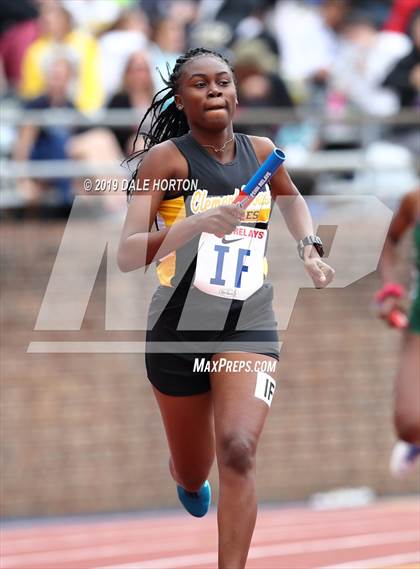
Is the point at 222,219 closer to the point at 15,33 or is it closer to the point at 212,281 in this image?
the point at 212,281

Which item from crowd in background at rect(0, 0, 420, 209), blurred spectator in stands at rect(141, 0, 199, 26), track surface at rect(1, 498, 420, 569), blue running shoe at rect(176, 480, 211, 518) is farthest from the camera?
blurred spectator in stands at rect(141, 0, 199, 26)

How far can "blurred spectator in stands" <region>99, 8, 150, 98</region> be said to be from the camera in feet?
38.1

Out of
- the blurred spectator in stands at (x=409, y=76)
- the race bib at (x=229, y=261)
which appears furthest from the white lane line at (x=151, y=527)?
the race bib at (x=229, y=261)

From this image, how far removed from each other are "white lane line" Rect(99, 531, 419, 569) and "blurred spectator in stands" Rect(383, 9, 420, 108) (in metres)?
4.68

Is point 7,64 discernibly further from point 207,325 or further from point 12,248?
point 207,325

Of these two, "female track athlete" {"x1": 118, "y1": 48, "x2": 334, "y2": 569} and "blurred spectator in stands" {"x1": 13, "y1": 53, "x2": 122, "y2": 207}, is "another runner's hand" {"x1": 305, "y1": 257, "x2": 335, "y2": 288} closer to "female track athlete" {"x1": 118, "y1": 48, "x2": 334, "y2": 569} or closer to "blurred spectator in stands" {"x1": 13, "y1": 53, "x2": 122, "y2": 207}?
"female track athlete" {"x1": 118, "y1": 48, "x2": 334, "y2": 569}

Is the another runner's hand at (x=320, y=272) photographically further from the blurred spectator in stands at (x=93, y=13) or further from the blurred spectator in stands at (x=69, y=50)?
the blurred spectator in stands at (x=93, y=13)

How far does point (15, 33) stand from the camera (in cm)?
1183

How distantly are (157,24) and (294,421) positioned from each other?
399 cm

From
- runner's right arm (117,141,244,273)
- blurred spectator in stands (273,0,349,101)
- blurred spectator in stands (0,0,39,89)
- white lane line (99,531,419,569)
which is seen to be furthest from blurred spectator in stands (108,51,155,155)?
runner's right arm (117,141,244,273)

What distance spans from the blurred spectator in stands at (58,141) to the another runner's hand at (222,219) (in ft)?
21.2

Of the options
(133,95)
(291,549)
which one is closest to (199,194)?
(291,549)

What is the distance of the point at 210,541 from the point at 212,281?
4.47m

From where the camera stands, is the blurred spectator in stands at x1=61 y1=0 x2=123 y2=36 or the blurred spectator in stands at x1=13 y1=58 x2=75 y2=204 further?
the blurred spectator in stands at x1=61 y1=0 x2=123 y2=36
